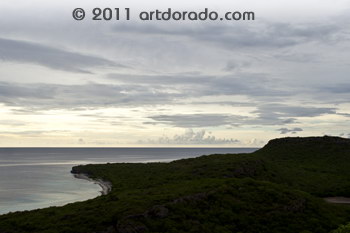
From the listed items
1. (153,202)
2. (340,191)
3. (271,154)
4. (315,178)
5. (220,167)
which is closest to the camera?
(153,202)

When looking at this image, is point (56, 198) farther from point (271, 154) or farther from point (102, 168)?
point (271, 154)

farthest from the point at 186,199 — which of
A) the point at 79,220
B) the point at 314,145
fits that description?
the point at 314,145

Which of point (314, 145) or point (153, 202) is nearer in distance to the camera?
point (153, 202)

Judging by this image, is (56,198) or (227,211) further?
(56,198)

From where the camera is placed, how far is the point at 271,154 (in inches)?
5714

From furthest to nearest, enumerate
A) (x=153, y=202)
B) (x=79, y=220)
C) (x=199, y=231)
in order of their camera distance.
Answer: (x=153, y=202) → (x=79, y=220) → (x=199, y=231)

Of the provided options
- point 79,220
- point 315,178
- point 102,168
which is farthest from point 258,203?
point 102,168

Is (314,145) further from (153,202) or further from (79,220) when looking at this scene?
(79,220)

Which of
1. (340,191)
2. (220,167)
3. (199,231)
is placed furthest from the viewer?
(220,167)

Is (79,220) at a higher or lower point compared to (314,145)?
lower

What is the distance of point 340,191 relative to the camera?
8331 cm

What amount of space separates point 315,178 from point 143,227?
67731 mm

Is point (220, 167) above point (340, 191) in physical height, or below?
above

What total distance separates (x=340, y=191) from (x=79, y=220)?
62763mm
